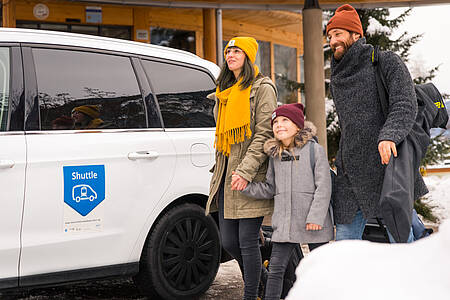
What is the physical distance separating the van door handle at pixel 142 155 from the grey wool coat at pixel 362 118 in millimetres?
1348

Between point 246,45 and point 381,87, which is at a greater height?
point 246,45

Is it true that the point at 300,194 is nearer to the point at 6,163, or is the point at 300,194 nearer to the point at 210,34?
the point at 6,163

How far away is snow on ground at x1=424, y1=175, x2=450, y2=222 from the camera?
10.2 metres

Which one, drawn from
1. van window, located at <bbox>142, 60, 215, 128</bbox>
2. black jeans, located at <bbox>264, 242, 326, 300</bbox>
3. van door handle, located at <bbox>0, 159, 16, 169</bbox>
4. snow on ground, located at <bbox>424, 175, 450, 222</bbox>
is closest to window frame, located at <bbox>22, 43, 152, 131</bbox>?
van door handle, located at <bbox>0, 159, 16, 169</bbox>

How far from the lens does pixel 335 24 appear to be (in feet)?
10.7

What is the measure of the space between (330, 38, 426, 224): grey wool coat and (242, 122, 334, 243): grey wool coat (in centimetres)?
12

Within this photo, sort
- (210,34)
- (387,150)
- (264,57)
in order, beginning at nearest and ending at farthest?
(387,150)
(210,34)
(264,57)

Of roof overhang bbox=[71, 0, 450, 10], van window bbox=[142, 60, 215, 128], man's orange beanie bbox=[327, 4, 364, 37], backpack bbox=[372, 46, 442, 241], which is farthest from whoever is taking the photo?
roof overhang bbox=[71, 0, 450, 10]

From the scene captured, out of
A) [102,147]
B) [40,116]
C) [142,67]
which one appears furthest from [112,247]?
[142,67]

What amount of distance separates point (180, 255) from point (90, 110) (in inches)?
46.6

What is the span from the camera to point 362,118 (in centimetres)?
320

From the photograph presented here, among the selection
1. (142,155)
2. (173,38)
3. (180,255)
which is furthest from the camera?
(173,38)

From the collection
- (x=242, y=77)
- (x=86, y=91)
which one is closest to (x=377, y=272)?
(x=242, y=77)

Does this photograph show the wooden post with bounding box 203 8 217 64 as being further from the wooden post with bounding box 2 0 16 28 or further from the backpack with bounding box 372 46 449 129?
the backpack with bounding box 372 46 449 129
